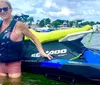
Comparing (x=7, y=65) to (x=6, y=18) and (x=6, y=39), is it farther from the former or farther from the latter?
(x=6, y=18)

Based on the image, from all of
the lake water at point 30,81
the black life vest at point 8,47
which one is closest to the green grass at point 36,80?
the lake water at point 30,81

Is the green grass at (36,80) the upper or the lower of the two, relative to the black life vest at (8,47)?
lower

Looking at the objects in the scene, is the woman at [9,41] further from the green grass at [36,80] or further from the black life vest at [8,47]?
the green grass at [36,80]

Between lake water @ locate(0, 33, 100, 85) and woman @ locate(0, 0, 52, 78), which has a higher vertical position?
woman @ locate(0, 0, 52, 78)

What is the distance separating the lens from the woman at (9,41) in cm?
521

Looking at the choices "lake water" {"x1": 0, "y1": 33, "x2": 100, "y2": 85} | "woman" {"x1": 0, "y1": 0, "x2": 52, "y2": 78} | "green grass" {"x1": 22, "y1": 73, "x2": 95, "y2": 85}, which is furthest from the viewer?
"green grass" {"x1": 22, "y1": 73, "x2": 95, "y2": 85}

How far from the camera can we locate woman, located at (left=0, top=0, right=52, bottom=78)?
17.1 ft

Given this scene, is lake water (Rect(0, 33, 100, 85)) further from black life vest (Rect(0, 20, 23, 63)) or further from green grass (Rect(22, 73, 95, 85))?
black life vest (Rect(0, 20, 23, 63))

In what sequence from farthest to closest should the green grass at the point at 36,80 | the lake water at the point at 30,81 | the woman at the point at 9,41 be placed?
the green grass at the point at 36,80 < the lake water at the point at 30,81 < the woman at the point at 9,41

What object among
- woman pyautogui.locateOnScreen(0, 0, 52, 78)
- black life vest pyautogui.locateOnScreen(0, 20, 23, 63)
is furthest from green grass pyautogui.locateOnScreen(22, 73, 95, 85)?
black life vest pyautogui.locateOnScreen(0, 20, 23, 63)

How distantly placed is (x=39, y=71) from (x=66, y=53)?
0.88 m

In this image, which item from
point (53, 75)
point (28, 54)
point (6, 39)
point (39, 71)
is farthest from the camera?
point (28, 54)

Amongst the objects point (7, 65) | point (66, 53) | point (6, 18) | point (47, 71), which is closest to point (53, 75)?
point (47, 71)

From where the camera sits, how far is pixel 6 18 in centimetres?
523
